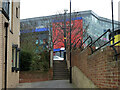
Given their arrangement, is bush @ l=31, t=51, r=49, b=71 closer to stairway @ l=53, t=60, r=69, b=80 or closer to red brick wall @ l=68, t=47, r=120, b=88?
stairway @ l=53, t=60, r=69, b=80

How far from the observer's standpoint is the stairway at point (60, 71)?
1992cm

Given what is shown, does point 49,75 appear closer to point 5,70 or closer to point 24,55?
point 24,55

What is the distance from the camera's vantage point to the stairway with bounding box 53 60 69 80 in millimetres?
19916

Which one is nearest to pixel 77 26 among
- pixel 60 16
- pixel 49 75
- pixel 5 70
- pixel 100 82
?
pixel 60 16

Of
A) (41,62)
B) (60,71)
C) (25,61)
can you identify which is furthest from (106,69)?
(41,62)

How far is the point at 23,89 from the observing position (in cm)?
1341

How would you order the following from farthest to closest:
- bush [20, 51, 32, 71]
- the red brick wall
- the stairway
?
the stairway, bush [20, 51, 32, 71], the red brick wall

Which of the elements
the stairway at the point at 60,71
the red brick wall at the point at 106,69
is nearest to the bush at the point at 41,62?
the stairway at the point at 60,71

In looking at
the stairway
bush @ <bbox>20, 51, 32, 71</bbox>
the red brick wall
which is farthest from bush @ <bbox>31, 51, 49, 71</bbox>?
the red brick wall

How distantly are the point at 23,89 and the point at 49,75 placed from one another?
260 inches

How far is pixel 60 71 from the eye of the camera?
2139cm

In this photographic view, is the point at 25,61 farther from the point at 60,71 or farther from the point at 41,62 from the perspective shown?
the point at 60,71

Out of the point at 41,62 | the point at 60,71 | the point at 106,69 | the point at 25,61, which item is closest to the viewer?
the point at 106,69

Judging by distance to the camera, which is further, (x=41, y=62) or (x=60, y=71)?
(x=41, y=62)
